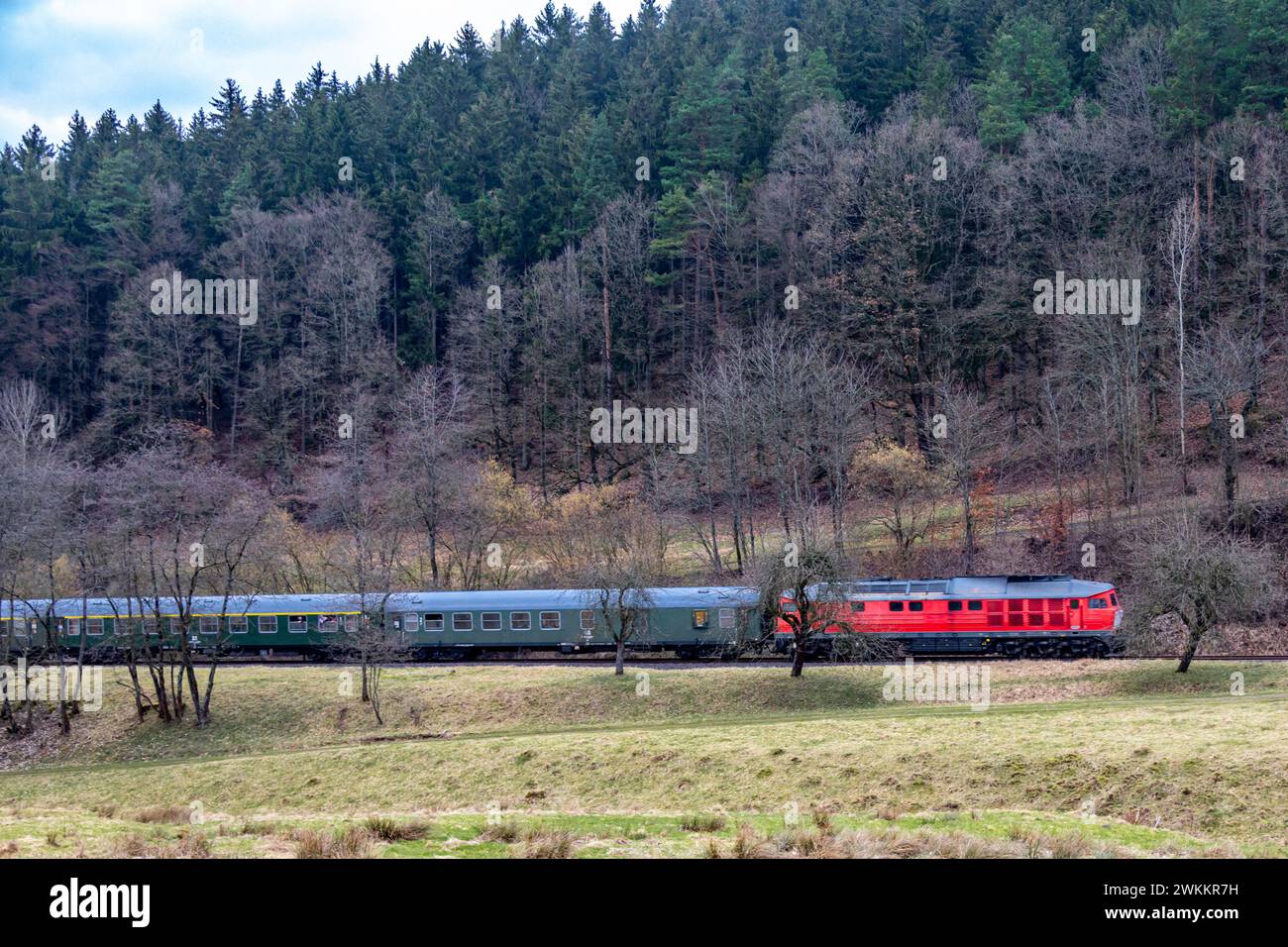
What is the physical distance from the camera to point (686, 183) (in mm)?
81750

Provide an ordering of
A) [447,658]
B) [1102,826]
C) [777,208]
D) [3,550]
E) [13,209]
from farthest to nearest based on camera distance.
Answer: [13,209], [777,208], [447,658], [3,550], [1102,826]

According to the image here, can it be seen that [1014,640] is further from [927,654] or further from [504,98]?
[504,98]

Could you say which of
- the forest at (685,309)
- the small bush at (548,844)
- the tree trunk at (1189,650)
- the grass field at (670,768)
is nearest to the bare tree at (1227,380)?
the forest at (685,309)

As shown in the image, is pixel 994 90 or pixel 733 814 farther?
pixel 994 90

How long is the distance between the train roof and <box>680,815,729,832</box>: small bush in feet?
74.5

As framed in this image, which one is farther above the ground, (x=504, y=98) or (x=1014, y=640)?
(x=504, y=98)

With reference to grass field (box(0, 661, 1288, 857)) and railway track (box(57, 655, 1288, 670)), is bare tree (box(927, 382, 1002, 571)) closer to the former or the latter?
railway track (box(57, 655, 1288, 670))

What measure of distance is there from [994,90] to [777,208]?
709 inches

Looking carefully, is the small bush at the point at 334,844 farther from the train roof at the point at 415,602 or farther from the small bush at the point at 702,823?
the train roof at the point at 415,602

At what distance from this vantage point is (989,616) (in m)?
40.3

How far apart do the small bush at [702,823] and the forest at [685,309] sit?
21.6 meters

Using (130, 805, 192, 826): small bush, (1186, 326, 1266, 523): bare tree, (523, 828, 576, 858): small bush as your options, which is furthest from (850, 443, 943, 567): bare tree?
(523, 828, 576, 858): small bush

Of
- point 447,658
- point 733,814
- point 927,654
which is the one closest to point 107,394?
point 447,658

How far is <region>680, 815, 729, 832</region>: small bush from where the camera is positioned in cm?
1789
